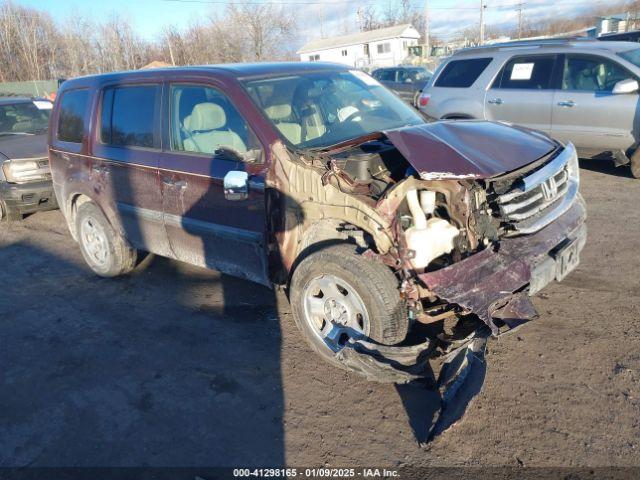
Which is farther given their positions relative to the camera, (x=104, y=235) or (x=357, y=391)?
(x=104, y=235)

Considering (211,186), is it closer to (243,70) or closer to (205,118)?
(205,118)

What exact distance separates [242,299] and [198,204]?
102 centimetres

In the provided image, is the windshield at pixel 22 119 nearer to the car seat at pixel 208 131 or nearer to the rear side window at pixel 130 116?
the rear side window at pixel 130 116

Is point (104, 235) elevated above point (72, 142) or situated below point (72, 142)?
below

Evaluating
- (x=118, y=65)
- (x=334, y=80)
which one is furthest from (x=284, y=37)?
(x=334, y=80)

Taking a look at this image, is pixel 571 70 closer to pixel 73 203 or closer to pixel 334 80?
pixel 334 80

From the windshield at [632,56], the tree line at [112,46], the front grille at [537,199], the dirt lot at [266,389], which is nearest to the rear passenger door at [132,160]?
the dirt lot at [266,389]

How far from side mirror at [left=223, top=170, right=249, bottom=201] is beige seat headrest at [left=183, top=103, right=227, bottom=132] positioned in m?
0.52

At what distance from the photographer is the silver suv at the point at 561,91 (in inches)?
280

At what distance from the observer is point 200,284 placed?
16.5 feet

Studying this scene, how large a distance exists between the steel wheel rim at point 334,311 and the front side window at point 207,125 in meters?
1.09

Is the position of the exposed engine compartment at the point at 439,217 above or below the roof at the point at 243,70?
below

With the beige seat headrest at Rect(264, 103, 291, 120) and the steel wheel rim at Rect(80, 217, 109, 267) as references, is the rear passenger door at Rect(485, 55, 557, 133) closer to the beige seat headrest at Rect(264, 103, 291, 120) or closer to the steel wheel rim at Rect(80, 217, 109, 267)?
the beige seat headrest at Rect(264, 103, 291, 120)

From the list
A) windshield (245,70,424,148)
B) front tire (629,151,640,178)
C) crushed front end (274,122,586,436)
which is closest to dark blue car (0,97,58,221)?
windshield (245,70,424,148)
